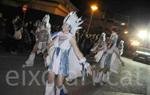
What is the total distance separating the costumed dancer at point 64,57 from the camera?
7977mm

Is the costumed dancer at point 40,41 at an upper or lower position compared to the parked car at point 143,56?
upper

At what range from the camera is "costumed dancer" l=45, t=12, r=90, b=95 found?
798 centimetres

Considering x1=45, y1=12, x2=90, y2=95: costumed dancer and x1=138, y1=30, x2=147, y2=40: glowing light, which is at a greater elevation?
x1=138, y1=30, x2=147, y2=40: glowing light

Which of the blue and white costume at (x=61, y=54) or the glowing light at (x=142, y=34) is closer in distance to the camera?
the blue and white costume at (x=61, y=54)

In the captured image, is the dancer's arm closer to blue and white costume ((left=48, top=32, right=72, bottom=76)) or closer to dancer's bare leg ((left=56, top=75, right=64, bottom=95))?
blue and white costume ((left=48, top=32, right=72, bottom=76))

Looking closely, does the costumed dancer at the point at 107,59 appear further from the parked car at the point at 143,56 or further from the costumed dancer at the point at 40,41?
the parked car at the point at 143,56

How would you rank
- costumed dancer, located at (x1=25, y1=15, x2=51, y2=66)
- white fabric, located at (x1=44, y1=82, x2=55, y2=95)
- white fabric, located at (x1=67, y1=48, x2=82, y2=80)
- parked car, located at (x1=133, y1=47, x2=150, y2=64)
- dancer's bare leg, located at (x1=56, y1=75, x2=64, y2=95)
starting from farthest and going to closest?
parked car, located at (x1=133, y1=47, x2=150, y2=64), costumed dancer, located at (x1=25, y1=15, x2=51, y2=66), white fabric, located at (x1=67, y1=48, x2=82, y2=80), dancer's bare leg, located at (x1=56, y1=75, x2=64, y2=95), white fabric, located at (x1=44, y1=82, x2=55, y2=95)

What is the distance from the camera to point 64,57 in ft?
26.6

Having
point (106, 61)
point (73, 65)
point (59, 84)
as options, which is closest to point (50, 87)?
point (59, 84)

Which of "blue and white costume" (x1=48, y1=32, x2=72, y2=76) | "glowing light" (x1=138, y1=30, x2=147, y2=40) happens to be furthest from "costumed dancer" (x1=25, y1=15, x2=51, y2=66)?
"glowing light" (x1=138, y1=30, x2=147, y2=40)

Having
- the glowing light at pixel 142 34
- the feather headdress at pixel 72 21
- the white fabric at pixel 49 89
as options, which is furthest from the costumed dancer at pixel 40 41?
the glowing light at pixel 142 34

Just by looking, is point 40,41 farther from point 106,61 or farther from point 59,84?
point 59,84

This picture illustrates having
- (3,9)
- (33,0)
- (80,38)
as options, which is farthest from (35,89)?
(33,0)

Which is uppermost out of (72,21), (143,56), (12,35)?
(72,21)
